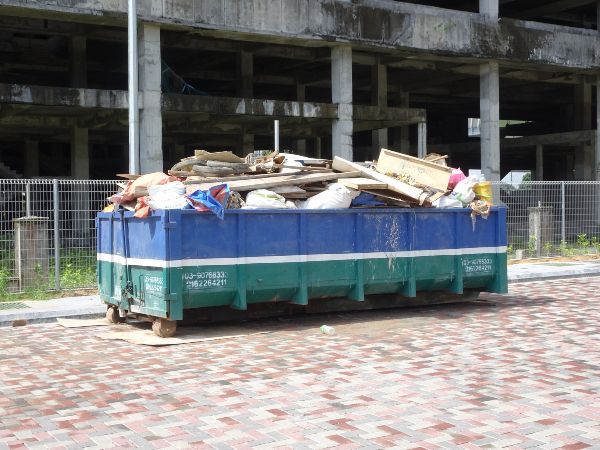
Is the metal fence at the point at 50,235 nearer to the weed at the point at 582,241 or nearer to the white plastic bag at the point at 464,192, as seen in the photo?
the white plastic bag at the point at 464,192

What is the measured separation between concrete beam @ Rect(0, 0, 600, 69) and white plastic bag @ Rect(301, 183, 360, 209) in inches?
481

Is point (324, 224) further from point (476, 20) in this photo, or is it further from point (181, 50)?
point (181, 50)

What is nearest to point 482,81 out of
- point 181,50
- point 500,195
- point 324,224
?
point 500,195

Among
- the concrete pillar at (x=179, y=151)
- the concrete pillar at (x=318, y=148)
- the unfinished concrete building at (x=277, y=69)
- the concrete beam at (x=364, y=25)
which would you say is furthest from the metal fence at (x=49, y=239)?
the concrete pillar at (x=179, y=151)

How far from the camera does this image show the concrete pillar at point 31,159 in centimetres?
3947

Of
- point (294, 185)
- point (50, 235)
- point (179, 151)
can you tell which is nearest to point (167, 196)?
point (294, 185)

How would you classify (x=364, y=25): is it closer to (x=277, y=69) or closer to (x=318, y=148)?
(x=277, y=69)

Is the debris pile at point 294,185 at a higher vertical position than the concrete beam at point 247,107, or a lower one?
lower

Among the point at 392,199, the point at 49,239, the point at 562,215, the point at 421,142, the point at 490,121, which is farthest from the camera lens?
the point at 490,121

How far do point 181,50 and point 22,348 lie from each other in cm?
2539

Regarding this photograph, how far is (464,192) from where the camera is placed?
1259 centimetres

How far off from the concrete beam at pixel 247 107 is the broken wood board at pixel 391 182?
1235cm

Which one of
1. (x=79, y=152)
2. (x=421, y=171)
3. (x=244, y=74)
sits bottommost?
(x=421, y=171)

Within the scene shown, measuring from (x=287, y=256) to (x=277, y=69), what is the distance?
85.7 ft
